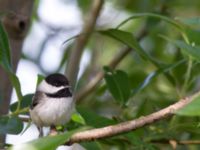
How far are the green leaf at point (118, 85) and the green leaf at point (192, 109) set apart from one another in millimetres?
823

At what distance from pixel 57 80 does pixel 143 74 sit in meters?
0.65

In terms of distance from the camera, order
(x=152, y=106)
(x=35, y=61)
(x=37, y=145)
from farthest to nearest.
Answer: (x=35, y=61)
(x=152, y=106)
(x=37, y=145)

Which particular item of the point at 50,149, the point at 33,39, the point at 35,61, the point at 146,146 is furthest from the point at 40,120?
the point at 33,39

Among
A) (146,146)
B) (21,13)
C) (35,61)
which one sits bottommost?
(35,61)

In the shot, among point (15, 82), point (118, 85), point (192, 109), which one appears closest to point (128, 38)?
point (118, 85)

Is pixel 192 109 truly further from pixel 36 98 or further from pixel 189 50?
pixel 36 98

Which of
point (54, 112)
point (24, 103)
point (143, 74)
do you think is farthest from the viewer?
point (143, 74)

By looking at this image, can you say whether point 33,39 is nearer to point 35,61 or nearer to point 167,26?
point 35,61

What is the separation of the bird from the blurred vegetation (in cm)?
4

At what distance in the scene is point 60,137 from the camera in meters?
1.03

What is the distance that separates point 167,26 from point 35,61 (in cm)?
61

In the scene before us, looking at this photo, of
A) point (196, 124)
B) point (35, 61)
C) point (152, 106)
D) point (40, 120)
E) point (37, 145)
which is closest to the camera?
point (37, 145)

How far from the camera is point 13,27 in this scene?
1828mm

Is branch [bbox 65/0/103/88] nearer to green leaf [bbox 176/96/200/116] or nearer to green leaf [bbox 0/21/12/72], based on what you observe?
green leaf [bbox 0/21/12/72]
